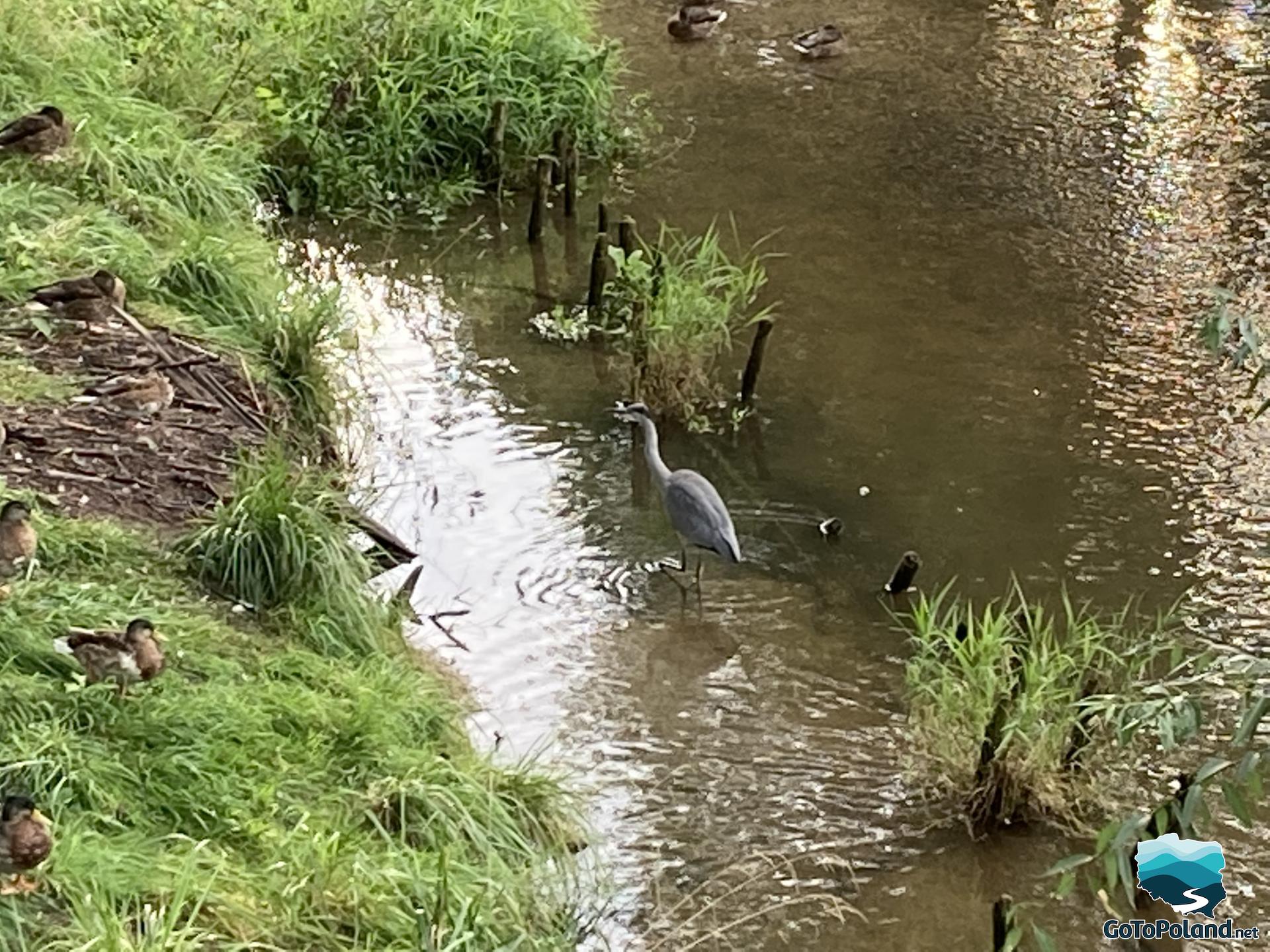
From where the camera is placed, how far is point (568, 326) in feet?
29.5

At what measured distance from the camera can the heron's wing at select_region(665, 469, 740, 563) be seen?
689 centimetres

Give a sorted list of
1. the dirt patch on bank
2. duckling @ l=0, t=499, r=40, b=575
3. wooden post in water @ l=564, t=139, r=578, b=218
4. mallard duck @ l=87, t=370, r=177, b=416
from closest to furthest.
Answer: duckling @ l=0, t=499, r=40, b=575 < the dirt patch on bank < mallard duck @ l=87, t=370, r=177, b=416 < wooden post in water @ l=564, t=139, r=578, b=218

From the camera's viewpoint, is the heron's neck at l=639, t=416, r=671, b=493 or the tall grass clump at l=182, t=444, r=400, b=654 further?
the heron's neck at l=639, t=416, r=671, b=493

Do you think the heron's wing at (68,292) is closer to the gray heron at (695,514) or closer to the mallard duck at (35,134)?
the mallard duck at (35,134)

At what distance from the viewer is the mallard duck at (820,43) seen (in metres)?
13.0

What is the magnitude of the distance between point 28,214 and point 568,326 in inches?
107

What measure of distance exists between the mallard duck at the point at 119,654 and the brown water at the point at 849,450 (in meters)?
1.50

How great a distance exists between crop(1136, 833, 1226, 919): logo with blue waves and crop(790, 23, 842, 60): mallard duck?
929 centimetres

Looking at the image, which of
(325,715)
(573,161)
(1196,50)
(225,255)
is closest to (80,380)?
(225,255)

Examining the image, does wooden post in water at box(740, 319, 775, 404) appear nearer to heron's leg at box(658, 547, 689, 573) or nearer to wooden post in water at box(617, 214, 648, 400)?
wooden post in water at box(617, 214, 648, 400)

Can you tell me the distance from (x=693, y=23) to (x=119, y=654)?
961cm

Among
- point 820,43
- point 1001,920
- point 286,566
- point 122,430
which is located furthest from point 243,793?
point 820,43

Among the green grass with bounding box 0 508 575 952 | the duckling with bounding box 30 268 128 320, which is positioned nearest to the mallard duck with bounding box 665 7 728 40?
the duckling with bounding box 30 268 128 320

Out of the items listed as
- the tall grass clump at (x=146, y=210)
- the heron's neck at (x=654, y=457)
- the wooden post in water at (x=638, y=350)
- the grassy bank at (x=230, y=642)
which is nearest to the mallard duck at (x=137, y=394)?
the grassy bank at (x=230, y=642)
